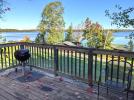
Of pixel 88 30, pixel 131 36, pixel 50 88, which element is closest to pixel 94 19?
pixel 88 30

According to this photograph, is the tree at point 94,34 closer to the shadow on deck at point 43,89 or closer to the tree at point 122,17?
the tree at point 122,17

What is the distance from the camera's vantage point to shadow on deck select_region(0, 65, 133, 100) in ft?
11.2

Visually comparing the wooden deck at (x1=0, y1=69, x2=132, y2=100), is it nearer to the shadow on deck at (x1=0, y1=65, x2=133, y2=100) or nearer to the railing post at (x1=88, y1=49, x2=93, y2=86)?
the shadow on deck at (x1=0, y1=65, x2=133, y2=100)

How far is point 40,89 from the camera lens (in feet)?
12.6

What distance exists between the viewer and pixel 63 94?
3.55m

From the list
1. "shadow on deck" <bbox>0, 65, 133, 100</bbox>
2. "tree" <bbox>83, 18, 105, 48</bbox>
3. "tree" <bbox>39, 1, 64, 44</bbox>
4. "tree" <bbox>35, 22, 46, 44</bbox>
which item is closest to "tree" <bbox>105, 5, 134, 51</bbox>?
"shadow on deck" <bbox>0, 65, 133, 100</bbox>

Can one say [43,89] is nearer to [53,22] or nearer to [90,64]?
[90,64]

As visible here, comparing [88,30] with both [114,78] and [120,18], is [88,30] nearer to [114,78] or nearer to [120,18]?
[120,18]

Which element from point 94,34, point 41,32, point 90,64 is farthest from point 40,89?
point 94,34

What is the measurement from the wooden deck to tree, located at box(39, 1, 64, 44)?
9402 millimetres

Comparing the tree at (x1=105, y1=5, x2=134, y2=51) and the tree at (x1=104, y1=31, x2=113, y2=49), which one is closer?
the tree at (x1=105, y1=5, x2=134, y2=51)

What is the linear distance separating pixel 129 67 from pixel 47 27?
459 inches

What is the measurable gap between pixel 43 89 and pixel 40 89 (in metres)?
0.07

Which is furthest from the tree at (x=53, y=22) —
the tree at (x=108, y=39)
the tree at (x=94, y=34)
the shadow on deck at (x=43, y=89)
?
the shadow on deck at (x=43, y=89)
